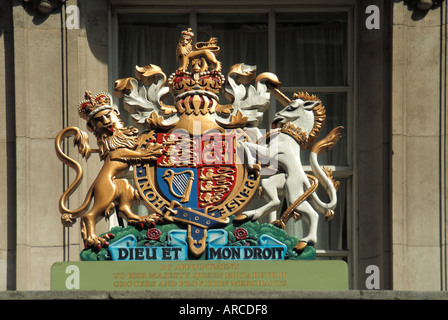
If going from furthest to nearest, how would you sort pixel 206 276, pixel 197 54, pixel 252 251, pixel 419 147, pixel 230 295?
pixel 419 147 < pixel 197 54 < pixel 252 251 < pixel 206 276 < pixel 230 295

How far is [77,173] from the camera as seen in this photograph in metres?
20.5

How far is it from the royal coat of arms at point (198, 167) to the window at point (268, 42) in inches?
109

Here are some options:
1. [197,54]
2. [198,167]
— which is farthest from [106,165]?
[197,54]

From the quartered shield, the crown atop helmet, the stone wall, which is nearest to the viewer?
the quartered shield

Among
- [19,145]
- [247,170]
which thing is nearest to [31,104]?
[19,145]

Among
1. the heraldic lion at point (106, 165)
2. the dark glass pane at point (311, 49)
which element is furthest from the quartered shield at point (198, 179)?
the dark glass pane at point (311, 49)

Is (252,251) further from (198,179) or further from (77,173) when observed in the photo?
(77,173)

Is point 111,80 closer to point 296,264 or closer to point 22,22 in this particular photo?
point 22,22

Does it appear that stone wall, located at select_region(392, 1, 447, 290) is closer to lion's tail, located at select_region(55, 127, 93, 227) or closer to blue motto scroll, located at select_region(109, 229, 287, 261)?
blue motto scroll, located at select_region(109, 229, 287, 261)

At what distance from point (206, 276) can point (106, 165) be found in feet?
6.31

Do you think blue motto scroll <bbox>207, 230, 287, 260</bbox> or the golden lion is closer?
blue motto scroll <bbox>207, 230, 287, 260</bbox>

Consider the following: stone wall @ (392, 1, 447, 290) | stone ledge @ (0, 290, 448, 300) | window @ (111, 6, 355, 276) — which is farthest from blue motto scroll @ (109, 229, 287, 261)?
window @ (111, 6, 355, 276)

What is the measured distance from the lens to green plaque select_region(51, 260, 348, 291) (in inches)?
779

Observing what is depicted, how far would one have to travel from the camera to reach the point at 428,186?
2242 cm
